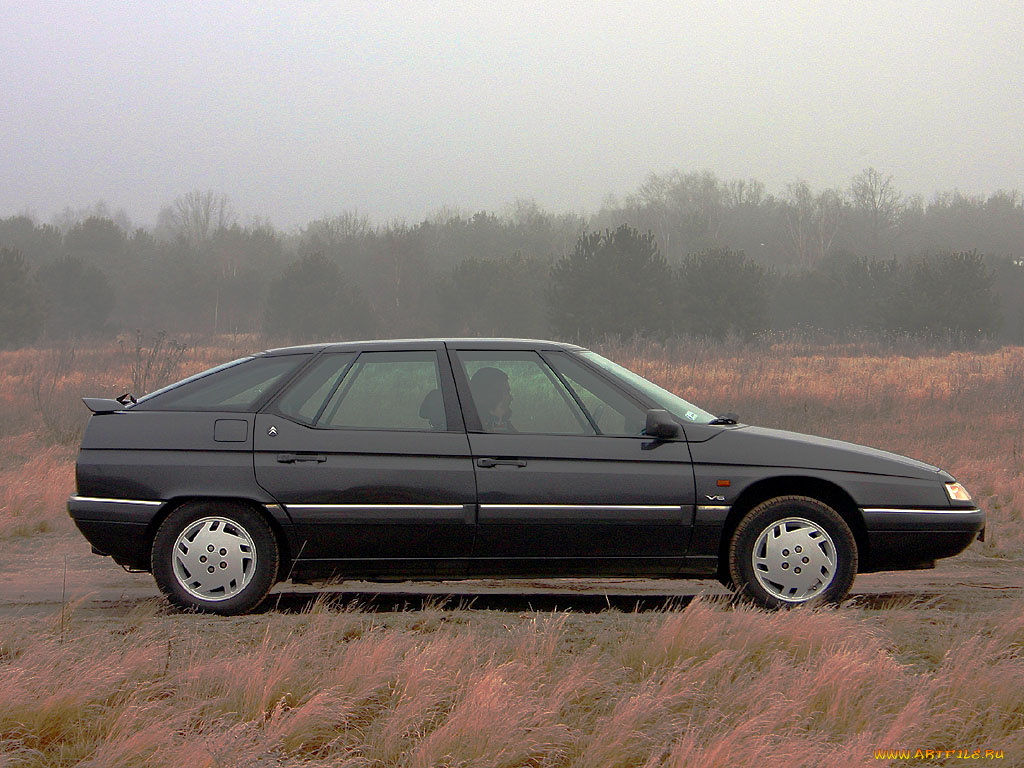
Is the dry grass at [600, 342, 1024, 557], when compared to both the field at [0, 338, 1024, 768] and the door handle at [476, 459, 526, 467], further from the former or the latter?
the door handle at [476, 459, 526, 467]

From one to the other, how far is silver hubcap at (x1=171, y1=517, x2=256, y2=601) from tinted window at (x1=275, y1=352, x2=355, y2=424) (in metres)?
0.69

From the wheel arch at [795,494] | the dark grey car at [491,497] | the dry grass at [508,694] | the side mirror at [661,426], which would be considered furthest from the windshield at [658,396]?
the dry grass at [508,694]

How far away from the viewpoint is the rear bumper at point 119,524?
553 centimetres

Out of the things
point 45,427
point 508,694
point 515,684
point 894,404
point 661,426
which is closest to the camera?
point 508,694

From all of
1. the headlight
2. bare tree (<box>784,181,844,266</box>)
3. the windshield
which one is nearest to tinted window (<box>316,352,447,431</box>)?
the windshield

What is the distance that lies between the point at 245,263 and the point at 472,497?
244 feet

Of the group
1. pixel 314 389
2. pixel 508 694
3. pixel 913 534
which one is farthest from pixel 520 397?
pixel 913 534

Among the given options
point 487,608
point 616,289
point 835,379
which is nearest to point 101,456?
point 487,608

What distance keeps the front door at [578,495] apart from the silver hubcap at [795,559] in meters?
0.44

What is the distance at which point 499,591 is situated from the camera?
656 cm

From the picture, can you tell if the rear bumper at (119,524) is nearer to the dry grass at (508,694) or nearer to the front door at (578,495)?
the dry grass at (508,694)

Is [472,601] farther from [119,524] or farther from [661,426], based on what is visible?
[119,524]

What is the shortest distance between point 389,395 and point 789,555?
2.39 meters

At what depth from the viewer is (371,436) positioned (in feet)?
18.2
